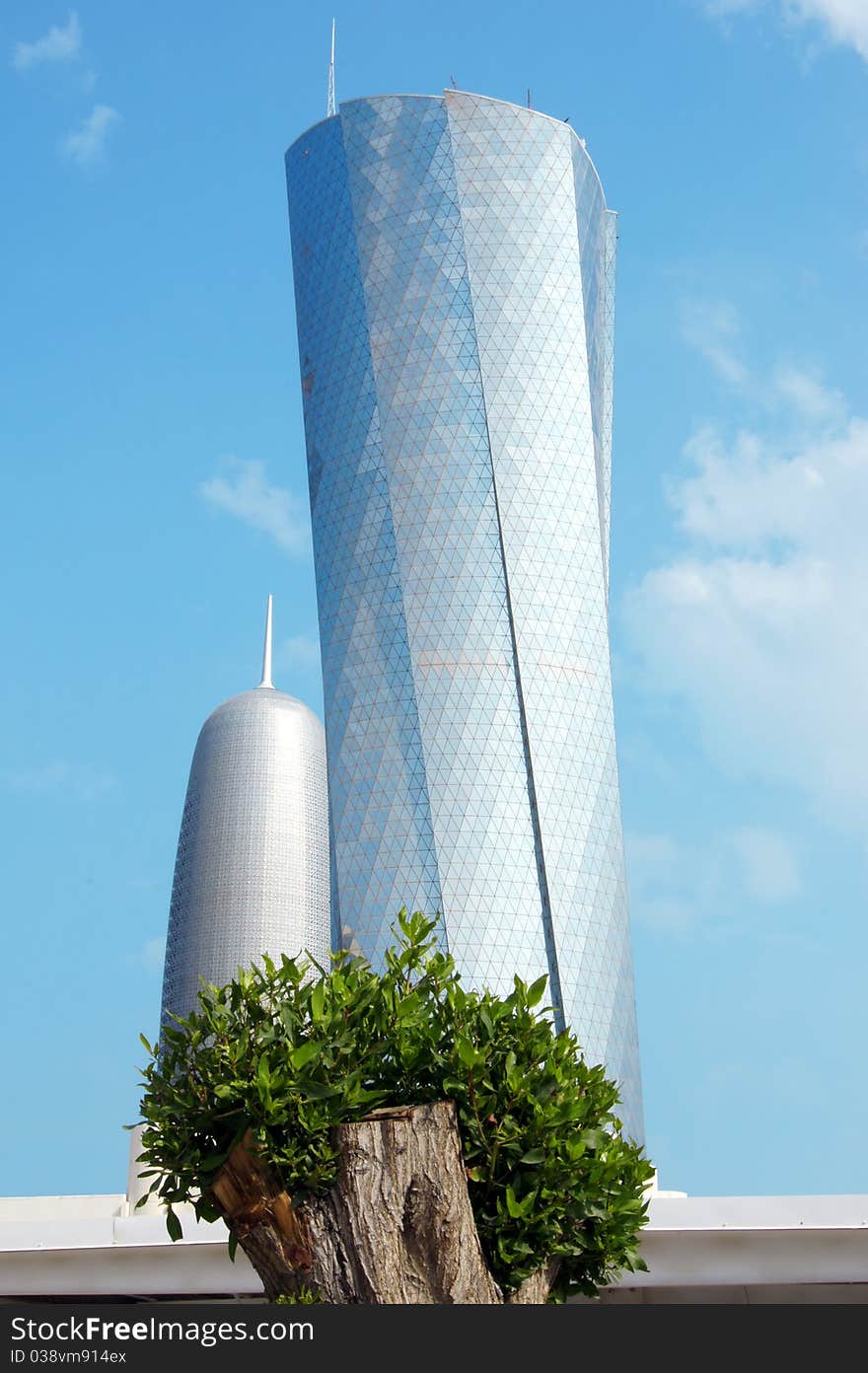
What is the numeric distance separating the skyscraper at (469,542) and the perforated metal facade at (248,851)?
31.7 m

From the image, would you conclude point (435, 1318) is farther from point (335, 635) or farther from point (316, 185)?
point (316, 185)

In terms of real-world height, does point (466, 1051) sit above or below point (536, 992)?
below

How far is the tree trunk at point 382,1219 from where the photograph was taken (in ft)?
31.1

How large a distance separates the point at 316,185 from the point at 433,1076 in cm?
5696

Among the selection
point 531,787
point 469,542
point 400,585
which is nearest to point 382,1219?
point 531,787

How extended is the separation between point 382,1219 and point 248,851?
259ft

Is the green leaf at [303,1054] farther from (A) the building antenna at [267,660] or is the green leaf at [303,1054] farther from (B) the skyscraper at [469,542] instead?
(A) the building antenna at [267,660]

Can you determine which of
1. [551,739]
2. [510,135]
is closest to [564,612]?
[551,739]

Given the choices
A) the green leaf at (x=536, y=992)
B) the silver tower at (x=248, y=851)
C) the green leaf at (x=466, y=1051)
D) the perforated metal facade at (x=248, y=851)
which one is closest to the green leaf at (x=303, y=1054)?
the green leaf at (x=466, y=1051)

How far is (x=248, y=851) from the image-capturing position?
87.4m

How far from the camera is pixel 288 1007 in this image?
995cm

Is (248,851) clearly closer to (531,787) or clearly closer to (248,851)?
(248,851)

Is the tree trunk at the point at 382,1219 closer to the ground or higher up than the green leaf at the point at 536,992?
closer to the ground

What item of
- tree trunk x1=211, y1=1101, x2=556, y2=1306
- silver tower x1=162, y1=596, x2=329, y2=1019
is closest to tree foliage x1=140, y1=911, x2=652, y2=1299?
tree trunk x1=211, y1=1101, x2=556, y2=1306
